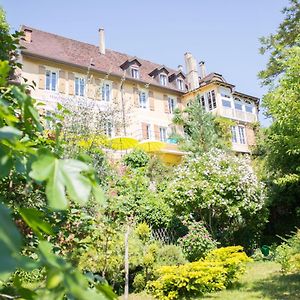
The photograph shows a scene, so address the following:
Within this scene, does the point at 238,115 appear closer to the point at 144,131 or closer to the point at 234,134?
the point at 234,134

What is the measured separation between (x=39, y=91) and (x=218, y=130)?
16.1 metres

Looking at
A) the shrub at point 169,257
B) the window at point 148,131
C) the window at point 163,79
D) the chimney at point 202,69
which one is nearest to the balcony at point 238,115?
the window at point 163,79

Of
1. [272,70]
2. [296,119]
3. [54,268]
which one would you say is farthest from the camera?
[272,70]

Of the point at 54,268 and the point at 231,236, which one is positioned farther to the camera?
the point at 231,236

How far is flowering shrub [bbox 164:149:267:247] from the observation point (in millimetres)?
15180

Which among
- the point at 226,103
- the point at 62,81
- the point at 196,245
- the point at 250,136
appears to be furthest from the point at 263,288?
the point at 250,136

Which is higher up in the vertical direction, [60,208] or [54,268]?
[60,208]

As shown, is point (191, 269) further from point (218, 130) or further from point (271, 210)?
point (218, 130)

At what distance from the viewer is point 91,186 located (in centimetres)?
85

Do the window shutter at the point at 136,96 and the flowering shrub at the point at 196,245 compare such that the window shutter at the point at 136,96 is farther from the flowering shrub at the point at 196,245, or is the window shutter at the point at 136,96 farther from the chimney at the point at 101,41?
the flowering shrub at the point at 196,245

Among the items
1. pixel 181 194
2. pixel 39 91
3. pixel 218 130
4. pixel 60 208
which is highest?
pixel 39 91

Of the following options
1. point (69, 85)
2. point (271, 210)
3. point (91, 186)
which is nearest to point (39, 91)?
point (69, 85)

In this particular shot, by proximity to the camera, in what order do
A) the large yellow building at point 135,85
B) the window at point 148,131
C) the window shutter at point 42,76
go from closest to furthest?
the window shutter at point 42,76
the large yellow building at point 135,85
the window at point 148,131

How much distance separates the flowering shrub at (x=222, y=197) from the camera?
49.8 ft
